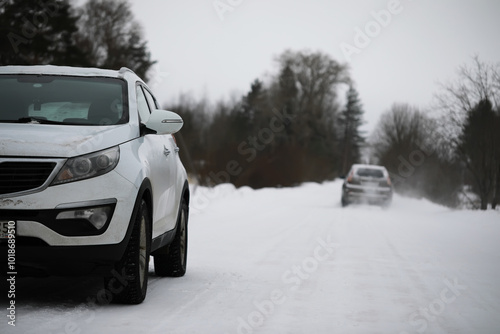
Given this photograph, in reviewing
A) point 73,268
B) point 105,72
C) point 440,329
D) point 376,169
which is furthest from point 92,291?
point 376,169

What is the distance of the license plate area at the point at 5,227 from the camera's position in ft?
14.2

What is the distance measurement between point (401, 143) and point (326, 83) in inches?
360

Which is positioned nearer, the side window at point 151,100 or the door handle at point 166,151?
the door handle at point 166,151

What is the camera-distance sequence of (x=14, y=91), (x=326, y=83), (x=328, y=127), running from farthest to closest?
(x=328, y=127)
(x=326, y=83)
(x=14, y=91)

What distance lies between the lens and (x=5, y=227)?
4.33m

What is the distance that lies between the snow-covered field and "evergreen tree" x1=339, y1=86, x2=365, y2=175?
8712 centimetres

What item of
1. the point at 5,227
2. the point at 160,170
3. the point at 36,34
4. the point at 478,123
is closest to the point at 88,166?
the point at 5,227

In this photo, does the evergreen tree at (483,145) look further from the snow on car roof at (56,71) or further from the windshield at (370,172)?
the snow on car roof at (56,71)

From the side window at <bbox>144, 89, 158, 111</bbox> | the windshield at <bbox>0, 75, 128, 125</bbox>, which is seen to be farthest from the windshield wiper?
the side window at <bbox>144, 89, 158, 111</bbox>

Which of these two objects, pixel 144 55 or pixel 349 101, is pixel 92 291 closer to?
pixel 144 55

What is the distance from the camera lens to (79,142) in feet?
15.2

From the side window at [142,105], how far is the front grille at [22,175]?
149 centimetres

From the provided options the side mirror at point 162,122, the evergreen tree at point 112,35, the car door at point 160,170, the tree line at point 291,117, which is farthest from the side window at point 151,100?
the evergreen tree at point 112,35

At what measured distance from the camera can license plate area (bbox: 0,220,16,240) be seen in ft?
14.2
